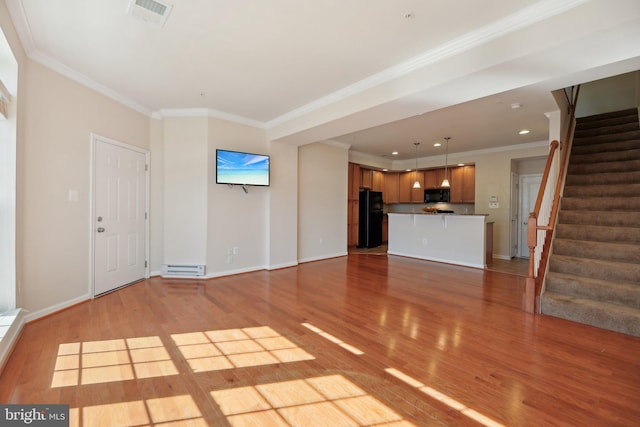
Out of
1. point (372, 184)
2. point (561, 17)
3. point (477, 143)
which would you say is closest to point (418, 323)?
point (561, 17)

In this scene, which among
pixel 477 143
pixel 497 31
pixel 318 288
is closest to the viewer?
pixel 497 31

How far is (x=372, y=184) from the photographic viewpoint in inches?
339

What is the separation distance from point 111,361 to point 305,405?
1579 millimetres

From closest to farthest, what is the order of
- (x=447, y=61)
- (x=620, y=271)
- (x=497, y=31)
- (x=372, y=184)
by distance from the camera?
(x=497, y=31) < (x=447, y=61) < (x=620, y=271) < (x=372, y=184)

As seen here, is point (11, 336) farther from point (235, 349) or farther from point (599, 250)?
point (599, 250)

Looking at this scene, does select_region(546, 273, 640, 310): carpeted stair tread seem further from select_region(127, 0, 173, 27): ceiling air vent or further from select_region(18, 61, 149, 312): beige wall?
select_region(18, 61, 149, 312): beige wall

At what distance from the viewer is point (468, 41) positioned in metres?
2.62

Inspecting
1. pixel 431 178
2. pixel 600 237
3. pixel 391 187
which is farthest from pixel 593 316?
pixel 391 187

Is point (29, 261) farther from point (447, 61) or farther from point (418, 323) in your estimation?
→ point (447, 61)

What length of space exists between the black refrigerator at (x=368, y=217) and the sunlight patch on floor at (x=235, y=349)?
5.50m

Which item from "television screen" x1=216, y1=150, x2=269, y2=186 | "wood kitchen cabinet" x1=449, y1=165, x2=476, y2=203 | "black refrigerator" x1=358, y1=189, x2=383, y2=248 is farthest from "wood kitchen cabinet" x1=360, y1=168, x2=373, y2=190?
"television screen" x1=216, y1=150, x2=269, y2=186

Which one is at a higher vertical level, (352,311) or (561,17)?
(561,17)

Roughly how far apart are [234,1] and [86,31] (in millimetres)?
1508

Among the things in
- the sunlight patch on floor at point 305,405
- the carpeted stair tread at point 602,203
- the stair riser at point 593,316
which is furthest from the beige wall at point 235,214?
the carpeted stair tread at point 602,203
